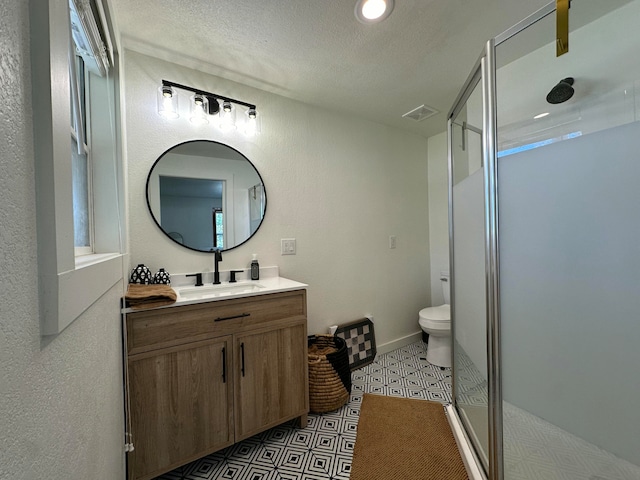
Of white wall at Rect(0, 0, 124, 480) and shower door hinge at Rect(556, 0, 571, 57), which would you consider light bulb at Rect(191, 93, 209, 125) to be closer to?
white wall at Rect(0, 0, 124, 480)

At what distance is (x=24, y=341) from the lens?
34cm

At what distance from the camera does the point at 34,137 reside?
401 mm

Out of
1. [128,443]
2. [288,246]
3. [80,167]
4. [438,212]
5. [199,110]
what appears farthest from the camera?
[438,212]

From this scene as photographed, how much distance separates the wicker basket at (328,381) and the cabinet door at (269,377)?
0.14 metres

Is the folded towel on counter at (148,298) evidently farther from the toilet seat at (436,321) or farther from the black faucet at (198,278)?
the toilet seat at (436,321)

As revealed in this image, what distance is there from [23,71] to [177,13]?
4.25ft

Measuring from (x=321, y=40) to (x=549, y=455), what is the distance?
2.19 metres

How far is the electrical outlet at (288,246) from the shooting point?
2041 millimetres

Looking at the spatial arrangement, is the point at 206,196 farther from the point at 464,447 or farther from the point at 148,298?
the point at 464,447

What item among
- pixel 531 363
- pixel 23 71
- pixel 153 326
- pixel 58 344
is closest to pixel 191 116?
pixel 153 326

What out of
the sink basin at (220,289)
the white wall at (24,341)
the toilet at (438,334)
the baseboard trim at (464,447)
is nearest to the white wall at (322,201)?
the sink basin at (220,289)

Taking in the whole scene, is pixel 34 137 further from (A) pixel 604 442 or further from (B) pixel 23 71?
(A) pixel 604 442

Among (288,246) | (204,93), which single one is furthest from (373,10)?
(288,246)

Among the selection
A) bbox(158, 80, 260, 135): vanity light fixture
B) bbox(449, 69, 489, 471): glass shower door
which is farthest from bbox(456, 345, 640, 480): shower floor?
bbox(158, 80, 260, 135): vanity light fixture
